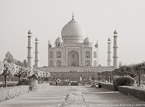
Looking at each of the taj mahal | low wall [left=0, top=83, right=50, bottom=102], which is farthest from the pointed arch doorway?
low wall [left=0, top=83, right=50, bottom=102]

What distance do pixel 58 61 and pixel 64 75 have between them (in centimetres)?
561

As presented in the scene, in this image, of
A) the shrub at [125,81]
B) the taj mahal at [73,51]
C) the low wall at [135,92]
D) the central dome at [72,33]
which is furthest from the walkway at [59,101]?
the central dome at [72,33]

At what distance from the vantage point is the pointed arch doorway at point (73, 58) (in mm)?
69512

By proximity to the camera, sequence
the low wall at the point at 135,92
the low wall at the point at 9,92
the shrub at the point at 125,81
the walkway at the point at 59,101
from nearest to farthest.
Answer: the walkway at the point at 59,101, the low wall at the point at 9,92, the low wall at the point at 135,92, the shrub at the point at 125,81

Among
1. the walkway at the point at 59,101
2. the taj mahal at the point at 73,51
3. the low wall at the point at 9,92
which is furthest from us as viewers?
the taj mahal at the point at 73,51

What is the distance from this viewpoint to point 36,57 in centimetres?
6719

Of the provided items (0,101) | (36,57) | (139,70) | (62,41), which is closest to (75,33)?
(62,41)

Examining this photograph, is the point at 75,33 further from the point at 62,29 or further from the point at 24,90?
the point at 24,90

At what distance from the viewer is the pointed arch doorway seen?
228 feet

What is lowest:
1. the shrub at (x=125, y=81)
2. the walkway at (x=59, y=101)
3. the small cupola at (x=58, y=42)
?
the walkway at (x=59, y=101)

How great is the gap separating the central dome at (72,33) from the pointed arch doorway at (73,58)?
203 cm

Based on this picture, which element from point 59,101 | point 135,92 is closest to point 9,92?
point 59,101

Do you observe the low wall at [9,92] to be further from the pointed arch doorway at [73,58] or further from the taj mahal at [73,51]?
the pointed arch doorway at [73,58]

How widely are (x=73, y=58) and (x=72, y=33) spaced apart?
4130 millimetres
